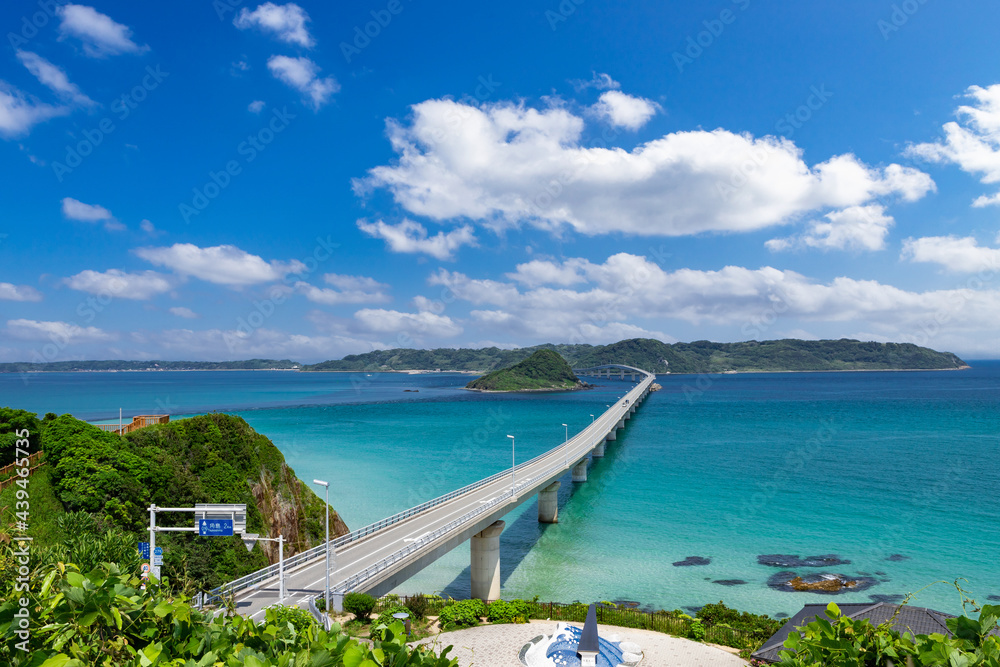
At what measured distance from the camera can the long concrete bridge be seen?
83.7ft

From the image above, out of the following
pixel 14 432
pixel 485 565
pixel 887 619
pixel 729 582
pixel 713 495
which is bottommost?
pixel 713 495

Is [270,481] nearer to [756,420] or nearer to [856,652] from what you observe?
[856,652]

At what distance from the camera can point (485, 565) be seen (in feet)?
113

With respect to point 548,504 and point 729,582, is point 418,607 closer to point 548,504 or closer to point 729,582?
point 729,582

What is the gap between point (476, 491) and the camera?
4631cm

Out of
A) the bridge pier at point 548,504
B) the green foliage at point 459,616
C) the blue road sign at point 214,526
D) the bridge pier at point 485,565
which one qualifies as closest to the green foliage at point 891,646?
the blue road sign at point 214,526

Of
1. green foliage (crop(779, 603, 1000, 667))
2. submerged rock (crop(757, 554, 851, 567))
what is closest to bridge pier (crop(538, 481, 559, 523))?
submerged rock (crop(757, 554, 851, 567))

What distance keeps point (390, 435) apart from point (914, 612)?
8925 centimetres

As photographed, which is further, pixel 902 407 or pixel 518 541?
pixel 902 407

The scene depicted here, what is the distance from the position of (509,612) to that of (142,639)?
26.4 meters

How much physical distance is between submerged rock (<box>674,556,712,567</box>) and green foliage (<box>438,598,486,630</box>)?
17.2 m

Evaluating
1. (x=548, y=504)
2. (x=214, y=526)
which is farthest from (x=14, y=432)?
(x=548, y=504)

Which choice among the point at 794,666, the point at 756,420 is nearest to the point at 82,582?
the point at 794,666

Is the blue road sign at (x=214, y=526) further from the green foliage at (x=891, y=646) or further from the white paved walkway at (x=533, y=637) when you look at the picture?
the green foliage at (x=891, y=646)
